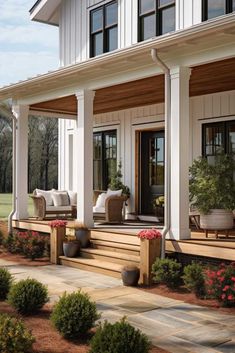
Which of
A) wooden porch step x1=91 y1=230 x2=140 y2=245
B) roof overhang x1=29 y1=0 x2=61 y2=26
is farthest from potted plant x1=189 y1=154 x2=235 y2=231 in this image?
roof overhang x1=29 y1=0 x2=61 y2=26

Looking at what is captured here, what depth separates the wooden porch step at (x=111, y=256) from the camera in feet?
25.0

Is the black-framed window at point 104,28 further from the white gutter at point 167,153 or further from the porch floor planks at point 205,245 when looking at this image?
the porch floor planks at point 205,245

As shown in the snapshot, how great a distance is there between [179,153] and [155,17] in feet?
14.6

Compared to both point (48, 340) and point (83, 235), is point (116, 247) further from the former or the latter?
point (48, 340)

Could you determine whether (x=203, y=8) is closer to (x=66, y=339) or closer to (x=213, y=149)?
(x=213, y=149)

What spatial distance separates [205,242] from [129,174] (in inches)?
203

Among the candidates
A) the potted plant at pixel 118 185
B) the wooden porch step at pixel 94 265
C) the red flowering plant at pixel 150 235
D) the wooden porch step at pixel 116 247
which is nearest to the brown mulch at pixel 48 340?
the red flowering plant at pixel 150 235

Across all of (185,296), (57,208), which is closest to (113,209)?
(57,208)

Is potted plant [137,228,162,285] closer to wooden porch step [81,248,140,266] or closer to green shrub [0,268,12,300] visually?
wooden porch step [81,248,140,266]

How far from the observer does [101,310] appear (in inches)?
219

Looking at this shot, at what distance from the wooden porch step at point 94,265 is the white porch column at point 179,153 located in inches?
46.1

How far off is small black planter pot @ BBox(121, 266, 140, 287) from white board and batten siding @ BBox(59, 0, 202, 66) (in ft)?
17.6

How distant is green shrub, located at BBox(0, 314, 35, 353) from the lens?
3.76 metres

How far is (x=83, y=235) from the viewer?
880cm
